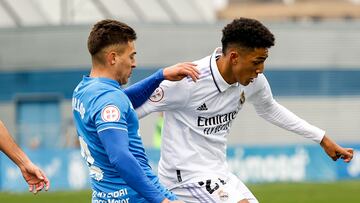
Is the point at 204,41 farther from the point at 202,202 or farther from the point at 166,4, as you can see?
the point at 202,202

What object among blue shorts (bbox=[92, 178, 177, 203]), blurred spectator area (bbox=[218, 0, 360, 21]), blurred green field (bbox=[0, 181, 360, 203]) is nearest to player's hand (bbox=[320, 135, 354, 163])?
blue shorts (bbox=[92, 178, 177, 203])

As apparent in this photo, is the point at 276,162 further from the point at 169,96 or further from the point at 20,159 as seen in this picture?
the point at 20,159

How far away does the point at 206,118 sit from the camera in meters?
8.72

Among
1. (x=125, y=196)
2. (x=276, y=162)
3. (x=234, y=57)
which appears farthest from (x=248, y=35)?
(x=276, y=162)

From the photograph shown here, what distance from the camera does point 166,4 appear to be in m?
45.9

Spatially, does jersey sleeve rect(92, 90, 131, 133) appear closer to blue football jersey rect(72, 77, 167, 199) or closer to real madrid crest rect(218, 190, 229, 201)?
blue football jersey rect(72, 77, 167, 199)

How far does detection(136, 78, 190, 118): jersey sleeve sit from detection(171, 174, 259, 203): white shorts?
656mm

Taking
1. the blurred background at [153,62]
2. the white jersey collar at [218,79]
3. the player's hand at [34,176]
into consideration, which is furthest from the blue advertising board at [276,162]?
the player's hand at [34,176]

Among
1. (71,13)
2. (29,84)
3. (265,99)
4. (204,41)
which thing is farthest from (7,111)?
(265,99)

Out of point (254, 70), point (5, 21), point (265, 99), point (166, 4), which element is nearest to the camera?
point (254, 70)

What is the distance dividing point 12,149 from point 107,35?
988 millimetres

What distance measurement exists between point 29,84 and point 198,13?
11078 mm

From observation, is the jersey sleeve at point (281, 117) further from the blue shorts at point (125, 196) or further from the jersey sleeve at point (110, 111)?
the jersey sleeve at point (110, 111)

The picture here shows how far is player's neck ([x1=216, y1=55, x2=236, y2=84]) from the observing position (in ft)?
28.5
